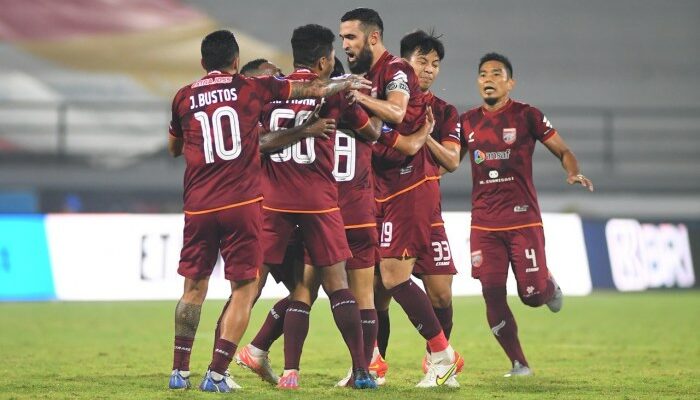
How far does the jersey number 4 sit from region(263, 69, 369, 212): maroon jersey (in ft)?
1.07

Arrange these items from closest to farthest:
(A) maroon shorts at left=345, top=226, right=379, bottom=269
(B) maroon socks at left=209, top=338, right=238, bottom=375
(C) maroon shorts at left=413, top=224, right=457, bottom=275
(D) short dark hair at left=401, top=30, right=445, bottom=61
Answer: (B) maroon socks at left=209, top=338, right=238, bottom=375
(A) maroon shorts at left=345, top=226, right=379, bottom=269
(C) maroon shorts at left=413, top=224, right=457, bottom=275
(D) short dark hair at left=401, top=30, right=445, bottom=61

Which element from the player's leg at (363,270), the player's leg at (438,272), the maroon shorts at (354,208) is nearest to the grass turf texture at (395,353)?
the player's leg at (363,270)

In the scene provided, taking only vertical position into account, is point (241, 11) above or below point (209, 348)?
above

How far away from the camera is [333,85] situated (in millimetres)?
6426

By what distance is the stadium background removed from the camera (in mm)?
19078

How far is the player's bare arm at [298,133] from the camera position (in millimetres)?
6523

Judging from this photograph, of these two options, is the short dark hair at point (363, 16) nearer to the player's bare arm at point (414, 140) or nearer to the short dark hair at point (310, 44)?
the short dark hair at point (310, 44)

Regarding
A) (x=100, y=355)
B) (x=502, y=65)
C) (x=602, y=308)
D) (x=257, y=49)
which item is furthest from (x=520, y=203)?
(x=257, y=49)

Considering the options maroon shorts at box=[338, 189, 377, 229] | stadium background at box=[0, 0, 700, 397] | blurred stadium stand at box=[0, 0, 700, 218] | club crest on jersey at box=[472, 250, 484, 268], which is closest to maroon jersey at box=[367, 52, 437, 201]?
maroon shorts at box=[338, 189, 377, 229]

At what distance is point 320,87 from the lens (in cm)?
645

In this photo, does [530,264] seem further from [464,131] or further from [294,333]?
[294,333]

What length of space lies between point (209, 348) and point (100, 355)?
1.02m

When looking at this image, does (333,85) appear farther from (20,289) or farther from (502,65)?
(20,289)

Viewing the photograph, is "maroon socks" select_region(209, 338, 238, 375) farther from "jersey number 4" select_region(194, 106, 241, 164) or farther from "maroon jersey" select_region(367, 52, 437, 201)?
"maroon jersey" select_region(367, 52, 437, 201)
